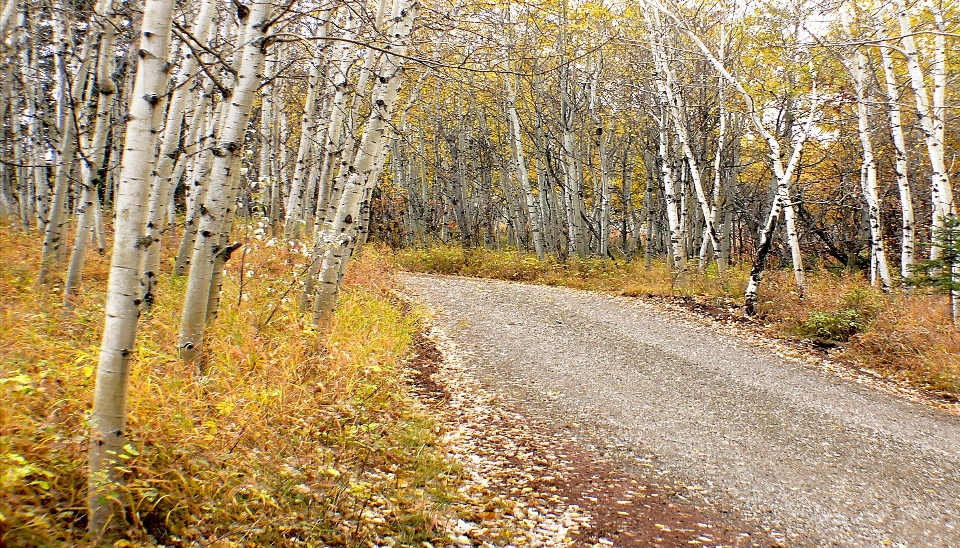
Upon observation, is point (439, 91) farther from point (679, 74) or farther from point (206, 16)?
point (206, 16)

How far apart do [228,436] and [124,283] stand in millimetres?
1455

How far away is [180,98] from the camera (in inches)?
282

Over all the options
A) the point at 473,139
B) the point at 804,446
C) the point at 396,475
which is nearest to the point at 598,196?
the point at 473,139

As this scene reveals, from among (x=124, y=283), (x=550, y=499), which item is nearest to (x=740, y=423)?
(x=550, y=499)

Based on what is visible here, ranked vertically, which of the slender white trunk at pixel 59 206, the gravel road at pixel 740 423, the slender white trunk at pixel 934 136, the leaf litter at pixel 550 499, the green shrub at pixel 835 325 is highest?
the slender white trunk at pixel 934 136

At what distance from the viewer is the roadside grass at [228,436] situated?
10.1ft

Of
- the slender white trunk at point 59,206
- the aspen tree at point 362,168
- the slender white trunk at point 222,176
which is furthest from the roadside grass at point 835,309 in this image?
the slender white trunk at point 59,206

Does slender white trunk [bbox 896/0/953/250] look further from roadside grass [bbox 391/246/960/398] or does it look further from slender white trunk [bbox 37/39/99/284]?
slender white trunk [bbox 37/39/99/284]

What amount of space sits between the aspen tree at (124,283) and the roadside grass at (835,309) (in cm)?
848

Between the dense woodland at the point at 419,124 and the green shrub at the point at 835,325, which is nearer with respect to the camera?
the dense woodland at the point at 419,124

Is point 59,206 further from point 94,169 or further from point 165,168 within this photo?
point 165,168

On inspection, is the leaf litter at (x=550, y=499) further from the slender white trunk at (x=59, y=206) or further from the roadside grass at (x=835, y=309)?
the slender white trunk at (x=59, y=206)

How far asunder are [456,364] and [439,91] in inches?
605

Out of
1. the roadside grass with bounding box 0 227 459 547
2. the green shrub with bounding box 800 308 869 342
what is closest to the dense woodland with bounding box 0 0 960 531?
the roadside grass with bounding box 0 227 459 547
